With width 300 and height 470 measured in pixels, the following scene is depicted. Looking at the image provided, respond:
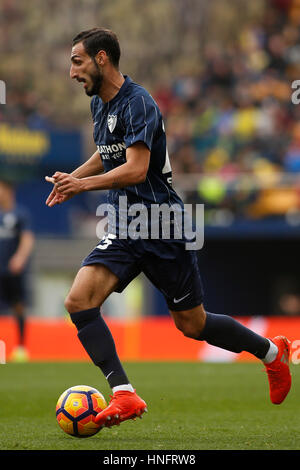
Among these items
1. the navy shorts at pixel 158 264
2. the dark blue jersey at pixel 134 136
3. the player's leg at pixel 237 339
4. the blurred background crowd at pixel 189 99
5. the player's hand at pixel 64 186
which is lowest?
the player's leg at pixel 237 339

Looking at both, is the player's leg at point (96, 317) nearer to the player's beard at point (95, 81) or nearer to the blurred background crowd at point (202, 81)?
the player's beard at point (95, 81)

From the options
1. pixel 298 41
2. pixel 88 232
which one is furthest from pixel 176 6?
pixel 88 232

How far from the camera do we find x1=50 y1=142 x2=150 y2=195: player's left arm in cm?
537

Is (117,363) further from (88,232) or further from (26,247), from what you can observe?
(88,232)

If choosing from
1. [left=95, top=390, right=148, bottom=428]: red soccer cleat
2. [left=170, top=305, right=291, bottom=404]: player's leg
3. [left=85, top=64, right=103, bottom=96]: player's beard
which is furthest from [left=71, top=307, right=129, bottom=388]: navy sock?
[left=85, top=64, right=103, bottom=96]: player's beard

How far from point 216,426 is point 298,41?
53.8 ft

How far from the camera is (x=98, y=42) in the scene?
573cm

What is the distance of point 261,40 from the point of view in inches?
860

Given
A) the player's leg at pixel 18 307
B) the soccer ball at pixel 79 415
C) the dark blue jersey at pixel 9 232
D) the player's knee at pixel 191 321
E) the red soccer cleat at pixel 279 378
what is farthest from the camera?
the dark blue jersey at pixel 9 232

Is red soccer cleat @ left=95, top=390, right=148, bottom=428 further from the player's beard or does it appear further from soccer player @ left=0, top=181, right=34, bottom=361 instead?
soccer player @ left=0, top=181, right=34, bottom=361

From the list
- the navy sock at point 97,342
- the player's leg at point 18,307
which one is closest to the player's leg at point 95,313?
the navy sock at point 97,342

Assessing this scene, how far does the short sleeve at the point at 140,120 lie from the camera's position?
560 cm

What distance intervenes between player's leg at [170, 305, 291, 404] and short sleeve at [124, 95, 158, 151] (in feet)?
3.69

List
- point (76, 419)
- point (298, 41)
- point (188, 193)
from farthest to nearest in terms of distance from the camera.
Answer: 1. point (298, 41)
2. point (188, 193)
3. point (76, 419)
